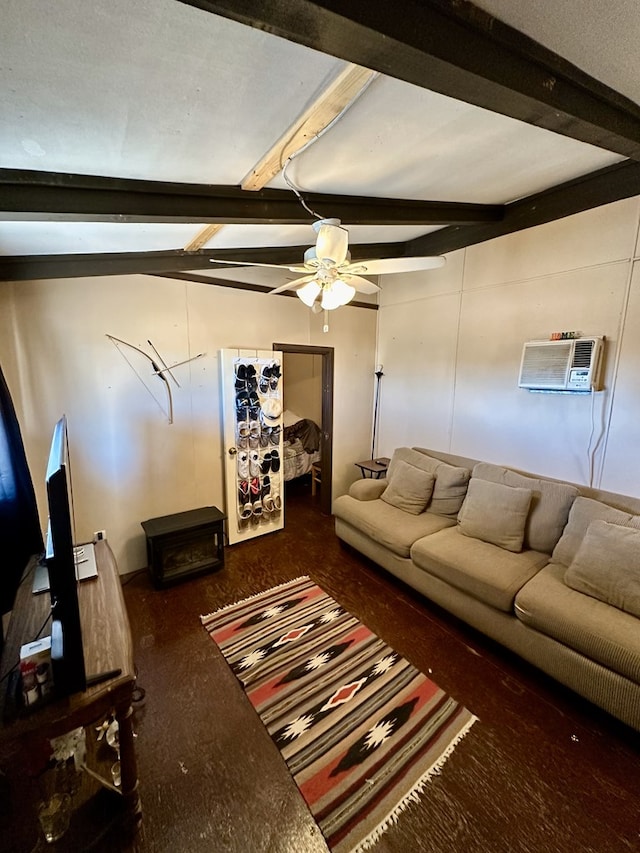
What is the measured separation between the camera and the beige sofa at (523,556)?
1753mm

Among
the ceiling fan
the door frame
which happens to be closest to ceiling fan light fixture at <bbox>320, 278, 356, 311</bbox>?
the ceiling fan

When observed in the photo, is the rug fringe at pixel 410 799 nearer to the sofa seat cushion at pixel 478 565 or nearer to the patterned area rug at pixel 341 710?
the patterned area rug at pixel 341 710

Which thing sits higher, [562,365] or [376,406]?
[562,365]

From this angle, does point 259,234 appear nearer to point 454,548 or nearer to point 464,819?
point 454,548

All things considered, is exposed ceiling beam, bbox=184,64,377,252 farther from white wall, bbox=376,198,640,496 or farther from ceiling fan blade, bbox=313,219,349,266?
white wall, bbox=376,198,640,496

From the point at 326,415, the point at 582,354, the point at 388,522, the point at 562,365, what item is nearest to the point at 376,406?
the point at 326,415

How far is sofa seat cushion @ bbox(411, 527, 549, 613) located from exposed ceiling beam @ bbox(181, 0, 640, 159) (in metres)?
2.18

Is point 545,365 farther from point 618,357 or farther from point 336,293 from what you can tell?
point 336,293

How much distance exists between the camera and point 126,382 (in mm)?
2922

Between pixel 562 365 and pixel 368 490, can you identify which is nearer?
pixel 562 365

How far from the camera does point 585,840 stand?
1344 millimetres

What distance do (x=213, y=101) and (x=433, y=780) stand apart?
2.69m

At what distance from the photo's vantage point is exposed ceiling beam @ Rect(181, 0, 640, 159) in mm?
629

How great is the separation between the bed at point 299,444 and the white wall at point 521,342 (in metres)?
1.50
